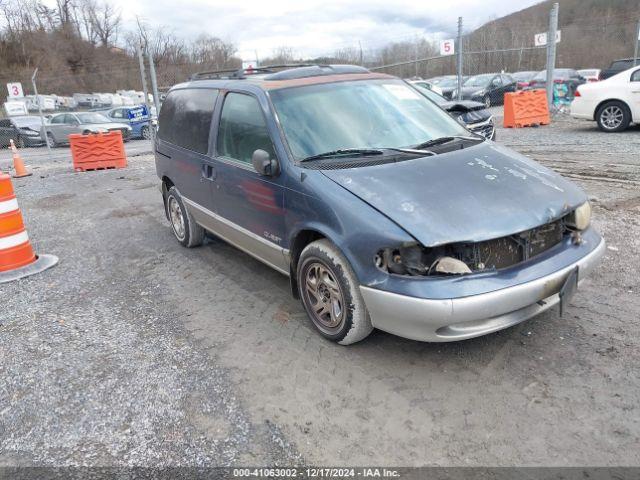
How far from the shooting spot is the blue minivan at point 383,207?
296 cm

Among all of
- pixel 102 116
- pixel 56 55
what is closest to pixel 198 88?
pixel 102 116

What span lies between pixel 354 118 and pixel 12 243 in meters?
3.93

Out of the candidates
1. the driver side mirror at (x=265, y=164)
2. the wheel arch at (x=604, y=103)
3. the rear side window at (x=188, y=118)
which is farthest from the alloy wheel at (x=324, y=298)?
the wheel arch at (x=604, y=103)

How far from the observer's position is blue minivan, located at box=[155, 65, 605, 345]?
9.70 feet

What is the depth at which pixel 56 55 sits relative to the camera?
56.0m

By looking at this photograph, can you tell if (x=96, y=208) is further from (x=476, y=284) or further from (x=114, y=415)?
(x=476, y=284)

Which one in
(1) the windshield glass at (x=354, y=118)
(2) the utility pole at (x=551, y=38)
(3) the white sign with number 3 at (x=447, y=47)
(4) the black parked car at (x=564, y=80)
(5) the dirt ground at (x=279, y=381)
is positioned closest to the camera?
(5) the dirt ground at (x=279, y=381)

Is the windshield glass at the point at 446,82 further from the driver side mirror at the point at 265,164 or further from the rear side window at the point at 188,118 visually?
the driver side mirror at the point at 265,164

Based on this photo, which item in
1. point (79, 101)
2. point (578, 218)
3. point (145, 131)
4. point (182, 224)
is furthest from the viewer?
point (79, 101)

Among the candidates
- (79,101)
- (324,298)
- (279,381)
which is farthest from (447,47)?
(79,101)

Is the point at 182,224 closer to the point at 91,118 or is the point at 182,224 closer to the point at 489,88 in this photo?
the point at 91,118

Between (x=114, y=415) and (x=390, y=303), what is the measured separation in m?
1.75

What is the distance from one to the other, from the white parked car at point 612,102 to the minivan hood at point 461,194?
9.82 metres

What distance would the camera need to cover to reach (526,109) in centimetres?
1481
